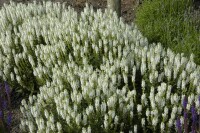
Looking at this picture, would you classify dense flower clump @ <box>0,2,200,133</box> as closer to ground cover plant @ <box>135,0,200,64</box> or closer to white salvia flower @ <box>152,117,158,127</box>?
white salvia flower @ <box>152,117,158,127</box>

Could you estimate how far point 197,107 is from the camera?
4340 mm

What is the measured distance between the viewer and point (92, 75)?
184 inches

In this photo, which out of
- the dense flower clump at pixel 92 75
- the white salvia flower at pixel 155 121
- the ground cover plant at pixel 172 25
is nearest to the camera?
the white salvia flower at pixel 155 121

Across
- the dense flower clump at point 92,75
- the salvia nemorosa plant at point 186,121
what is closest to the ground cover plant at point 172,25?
the dense flower clump at point 92,75

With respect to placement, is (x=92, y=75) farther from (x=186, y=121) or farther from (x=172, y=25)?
(x=172, y=25)

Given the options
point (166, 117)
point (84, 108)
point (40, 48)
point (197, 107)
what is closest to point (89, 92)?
point (84, 108)

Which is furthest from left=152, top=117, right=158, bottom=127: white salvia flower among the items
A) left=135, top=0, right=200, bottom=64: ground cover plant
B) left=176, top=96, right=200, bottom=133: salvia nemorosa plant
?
left=135, top=0, right=200, bottom=64: ground cover plant

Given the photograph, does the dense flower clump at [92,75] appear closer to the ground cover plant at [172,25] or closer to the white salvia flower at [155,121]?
the white salvia flower at [155,121]

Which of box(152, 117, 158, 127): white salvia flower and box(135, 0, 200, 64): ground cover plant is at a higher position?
box(135, 0, 200, 64): ground cover plant

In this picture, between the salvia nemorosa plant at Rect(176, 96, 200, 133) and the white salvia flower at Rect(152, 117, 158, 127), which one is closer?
the salvia nemorosa plant at Rect(176, 96, 200, 133)

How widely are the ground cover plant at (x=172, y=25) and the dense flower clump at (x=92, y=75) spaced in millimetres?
522

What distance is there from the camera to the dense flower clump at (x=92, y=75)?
170 inches

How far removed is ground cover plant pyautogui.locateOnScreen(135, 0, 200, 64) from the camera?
588cm

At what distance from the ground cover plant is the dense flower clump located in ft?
1.71
